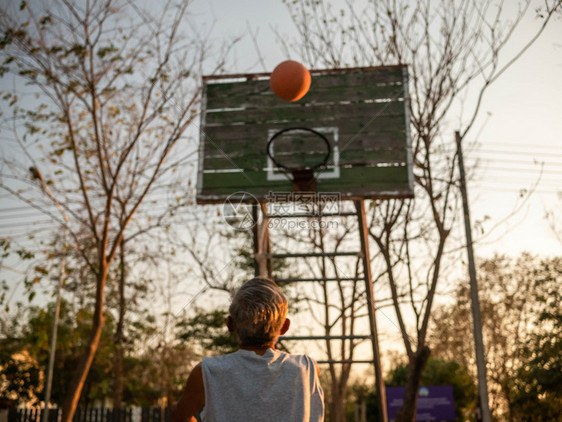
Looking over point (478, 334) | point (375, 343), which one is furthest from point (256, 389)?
point (478, 334)

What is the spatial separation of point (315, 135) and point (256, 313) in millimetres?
4419

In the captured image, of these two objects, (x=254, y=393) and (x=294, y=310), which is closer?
(x=254, y=393)

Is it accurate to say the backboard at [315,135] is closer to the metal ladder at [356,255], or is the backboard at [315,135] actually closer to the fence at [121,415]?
the metal ladder at [356,255]

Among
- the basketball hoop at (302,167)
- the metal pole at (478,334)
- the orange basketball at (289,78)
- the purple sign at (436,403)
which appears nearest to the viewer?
the orange basketball at (289,78)

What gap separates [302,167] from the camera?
566cm

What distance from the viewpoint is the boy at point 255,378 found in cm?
153

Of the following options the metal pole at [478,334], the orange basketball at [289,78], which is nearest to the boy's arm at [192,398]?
the orange basketball at [289,78]

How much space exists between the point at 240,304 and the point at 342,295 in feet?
30.5

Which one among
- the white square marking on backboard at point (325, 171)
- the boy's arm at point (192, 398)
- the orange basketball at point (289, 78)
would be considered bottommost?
the boy's arm at point (192, 398)

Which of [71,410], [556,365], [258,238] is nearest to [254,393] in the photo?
[258,238]

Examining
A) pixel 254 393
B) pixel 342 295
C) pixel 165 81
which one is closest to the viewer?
pixel 254 393

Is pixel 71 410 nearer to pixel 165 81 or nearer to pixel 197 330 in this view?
pixel 165 81

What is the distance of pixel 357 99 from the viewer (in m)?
6.00

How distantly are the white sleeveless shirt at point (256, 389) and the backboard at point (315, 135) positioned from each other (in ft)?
13.0
